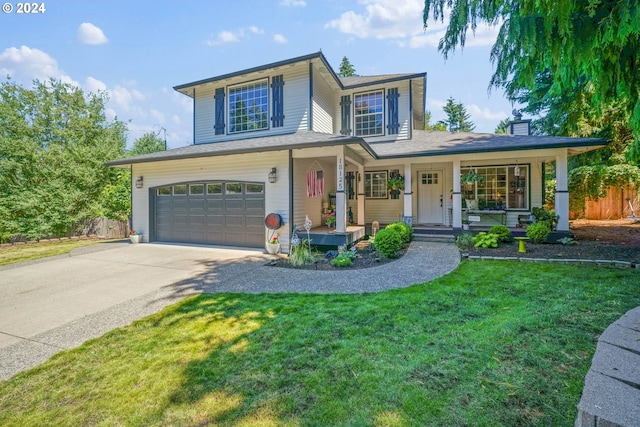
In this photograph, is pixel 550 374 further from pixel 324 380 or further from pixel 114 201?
pixel 114 201

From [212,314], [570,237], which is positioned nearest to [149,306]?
[212,314]

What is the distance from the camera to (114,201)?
14.2m

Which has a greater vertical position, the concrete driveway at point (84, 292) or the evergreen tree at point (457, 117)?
the evergreen tree at point (457, 117)

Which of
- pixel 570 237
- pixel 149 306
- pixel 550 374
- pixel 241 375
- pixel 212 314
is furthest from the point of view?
pixel 570 237

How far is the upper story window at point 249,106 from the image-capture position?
10.7m

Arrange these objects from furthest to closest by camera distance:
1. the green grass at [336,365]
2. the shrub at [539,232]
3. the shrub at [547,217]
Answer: the shrub at [547,217] → the shrub at [539,232] → the green grass at [336,365]

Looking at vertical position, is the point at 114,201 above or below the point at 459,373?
above

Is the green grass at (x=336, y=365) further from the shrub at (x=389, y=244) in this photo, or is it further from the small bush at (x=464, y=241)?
the small bush at (x=464, y=241)

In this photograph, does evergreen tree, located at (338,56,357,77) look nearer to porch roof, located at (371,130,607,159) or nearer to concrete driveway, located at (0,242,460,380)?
porch roof, located at (371,130,607,159)

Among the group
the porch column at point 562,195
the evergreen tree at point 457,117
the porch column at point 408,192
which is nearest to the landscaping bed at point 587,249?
the porch column at point 562,195

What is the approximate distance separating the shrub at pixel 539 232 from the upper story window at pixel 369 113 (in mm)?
6091

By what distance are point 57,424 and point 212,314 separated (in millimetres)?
1969

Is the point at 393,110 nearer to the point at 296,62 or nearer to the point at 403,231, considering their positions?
the point at 296,62

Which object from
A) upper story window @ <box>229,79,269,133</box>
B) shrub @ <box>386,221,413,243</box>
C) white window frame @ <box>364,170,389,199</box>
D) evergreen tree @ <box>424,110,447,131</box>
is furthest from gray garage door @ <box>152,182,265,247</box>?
evergreen tree @ <box>424,110,447,131</box>
